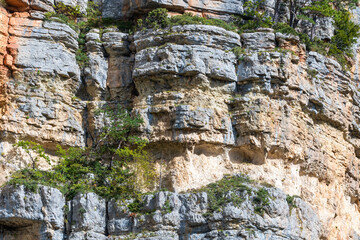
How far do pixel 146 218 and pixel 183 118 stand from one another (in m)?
4.08

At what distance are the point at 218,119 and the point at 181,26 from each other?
4095 mm

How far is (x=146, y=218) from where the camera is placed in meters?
26.0

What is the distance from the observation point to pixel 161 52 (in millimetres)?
29062

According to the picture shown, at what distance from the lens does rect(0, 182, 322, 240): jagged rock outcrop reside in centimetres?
2545

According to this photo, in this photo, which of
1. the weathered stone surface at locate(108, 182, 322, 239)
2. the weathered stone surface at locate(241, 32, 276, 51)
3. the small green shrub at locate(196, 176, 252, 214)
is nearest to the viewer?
the weathered stone surface at locate(108, 182, 322, 239)

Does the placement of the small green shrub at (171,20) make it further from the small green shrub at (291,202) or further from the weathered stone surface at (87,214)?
the weathered stone surface at (87,214)

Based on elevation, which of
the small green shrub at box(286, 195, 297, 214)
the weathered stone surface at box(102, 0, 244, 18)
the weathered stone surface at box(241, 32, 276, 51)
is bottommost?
the small green shrub at box(286, 195, 297, 214)

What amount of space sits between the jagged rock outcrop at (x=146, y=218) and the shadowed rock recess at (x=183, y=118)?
4 cm

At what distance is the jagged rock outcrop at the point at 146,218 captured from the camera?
1002 inches

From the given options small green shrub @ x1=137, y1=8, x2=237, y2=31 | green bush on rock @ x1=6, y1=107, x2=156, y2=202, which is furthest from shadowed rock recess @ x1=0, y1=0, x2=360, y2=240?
green bush on rock @ x1=6, y1=107, x2=156, y2=202

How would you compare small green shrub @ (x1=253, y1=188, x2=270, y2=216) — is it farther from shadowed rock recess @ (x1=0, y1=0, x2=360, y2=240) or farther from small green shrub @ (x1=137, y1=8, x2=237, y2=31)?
small green shrub @ (x1=137, y1=8, x2=237, y2=31)

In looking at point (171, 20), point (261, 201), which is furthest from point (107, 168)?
point (171, 20)

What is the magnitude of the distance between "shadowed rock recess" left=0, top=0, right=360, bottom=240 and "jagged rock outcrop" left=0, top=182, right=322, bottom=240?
0.12 feet

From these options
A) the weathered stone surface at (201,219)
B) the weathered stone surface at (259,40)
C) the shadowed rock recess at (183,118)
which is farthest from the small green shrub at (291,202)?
the weathered stone surface at (259,40)
